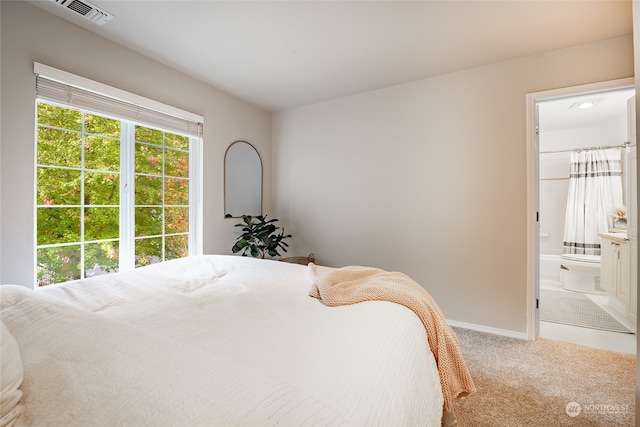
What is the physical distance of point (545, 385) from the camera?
5.85 feet

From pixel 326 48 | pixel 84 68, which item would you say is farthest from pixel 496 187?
pixel 84 68

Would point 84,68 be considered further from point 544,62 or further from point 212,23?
point 544,62

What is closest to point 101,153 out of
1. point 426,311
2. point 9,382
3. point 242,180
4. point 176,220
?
point 176,220

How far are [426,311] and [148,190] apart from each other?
2525 mm

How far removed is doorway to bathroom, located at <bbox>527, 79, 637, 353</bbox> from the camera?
7.89ft

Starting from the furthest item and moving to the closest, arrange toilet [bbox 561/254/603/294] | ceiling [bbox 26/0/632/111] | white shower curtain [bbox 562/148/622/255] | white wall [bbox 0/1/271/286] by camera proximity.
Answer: white shower curtain [bbox 562/148/622/255]
toilet [bbox 561/254/603/294]
ceiling [bbox 26/0/632/111]
white wall [bbox 0/1/271/286]

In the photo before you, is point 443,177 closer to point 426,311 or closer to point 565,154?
point 426,311

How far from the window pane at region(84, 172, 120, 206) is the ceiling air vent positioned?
1094 millimetres

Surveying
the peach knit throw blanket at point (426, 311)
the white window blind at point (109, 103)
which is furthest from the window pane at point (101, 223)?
the peach knit throw blanket at point (426, 311)

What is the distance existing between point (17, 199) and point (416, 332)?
2449mm

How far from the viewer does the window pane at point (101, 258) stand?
6.89 feet

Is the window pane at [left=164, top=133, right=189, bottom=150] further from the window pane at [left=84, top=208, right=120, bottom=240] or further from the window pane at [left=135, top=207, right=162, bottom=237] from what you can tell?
the window pane at [left=84, top=208, right=120, bottom=240]

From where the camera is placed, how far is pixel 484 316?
260 centimetres

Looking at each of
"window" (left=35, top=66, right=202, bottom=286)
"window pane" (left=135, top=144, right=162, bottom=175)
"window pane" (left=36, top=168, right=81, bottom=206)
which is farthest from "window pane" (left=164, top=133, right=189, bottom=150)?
"window pane" (left=36, top=168, right=81, bottom=206)
